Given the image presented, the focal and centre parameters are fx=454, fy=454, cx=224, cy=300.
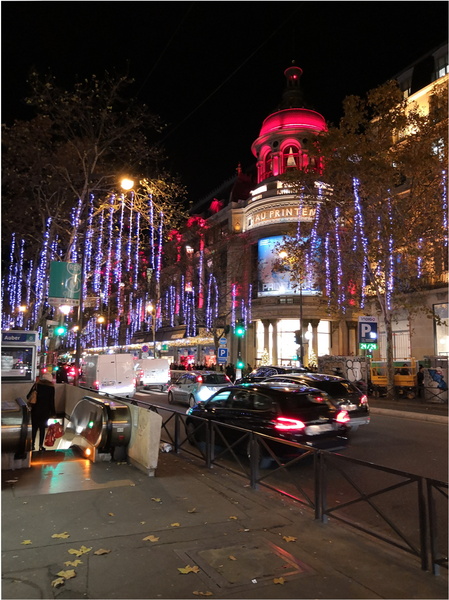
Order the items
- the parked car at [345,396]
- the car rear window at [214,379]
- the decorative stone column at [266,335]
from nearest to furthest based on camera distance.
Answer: the parked car at [345,396] → the car rear window at [214,379] → the decorative stone column at [266,335]

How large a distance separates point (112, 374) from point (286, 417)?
1416 cm

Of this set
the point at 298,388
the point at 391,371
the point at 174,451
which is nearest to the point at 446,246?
the point at 391,371

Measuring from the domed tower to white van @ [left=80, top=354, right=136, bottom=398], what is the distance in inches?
1133

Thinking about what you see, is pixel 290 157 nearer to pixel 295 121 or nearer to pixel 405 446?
pixel 295 121

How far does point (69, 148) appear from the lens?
21.1 m

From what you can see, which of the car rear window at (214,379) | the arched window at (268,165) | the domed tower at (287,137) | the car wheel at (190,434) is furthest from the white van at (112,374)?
the arched window at (268,165)

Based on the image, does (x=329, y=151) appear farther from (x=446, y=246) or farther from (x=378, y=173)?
(x=446, y=246)

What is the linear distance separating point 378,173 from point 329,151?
283 centimetres

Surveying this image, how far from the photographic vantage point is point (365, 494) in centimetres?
530

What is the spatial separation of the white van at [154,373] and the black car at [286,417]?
18042 mm

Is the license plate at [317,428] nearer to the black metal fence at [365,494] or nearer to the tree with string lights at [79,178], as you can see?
the black metal fence at [365,494]

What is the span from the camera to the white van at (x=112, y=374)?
2089 cm

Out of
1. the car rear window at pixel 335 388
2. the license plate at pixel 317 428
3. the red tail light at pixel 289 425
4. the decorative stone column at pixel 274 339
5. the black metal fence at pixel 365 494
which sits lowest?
the black metal fence at pixel 365 494

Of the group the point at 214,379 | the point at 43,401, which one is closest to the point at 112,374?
the point at 214,379
